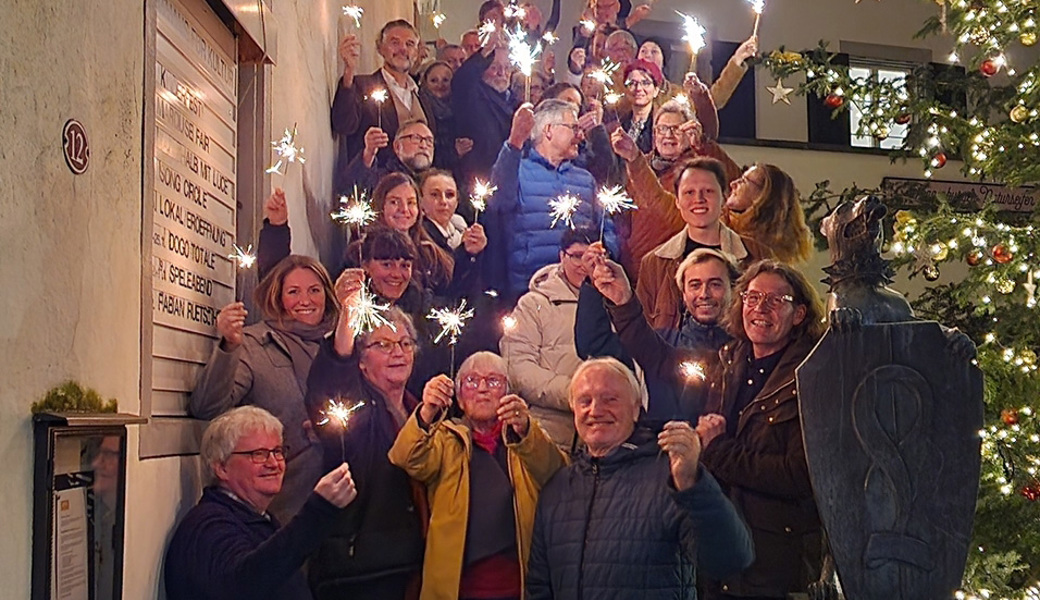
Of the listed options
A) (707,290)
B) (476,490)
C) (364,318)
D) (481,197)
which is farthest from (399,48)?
(476,490)

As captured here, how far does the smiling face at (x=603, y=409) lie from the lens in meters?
3.42

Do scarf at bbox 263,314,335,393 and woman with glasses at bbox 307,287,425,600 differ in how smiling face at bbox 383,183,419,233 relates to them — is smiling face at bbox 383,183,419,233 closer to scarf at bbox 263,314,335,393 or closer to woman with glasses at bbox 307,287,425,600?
woman with glasses at bbox 307,287,425,600

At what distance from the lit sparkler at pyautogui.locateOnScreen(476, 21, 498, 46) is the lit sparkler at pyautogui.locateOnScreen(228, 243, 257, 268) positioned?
1.90 meters

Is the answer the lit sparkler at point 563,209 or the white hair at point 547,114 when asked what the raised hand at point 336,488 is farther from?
the white hair at point 547,114

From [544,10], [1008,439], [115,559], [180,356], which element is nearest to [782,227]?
[1008,439]

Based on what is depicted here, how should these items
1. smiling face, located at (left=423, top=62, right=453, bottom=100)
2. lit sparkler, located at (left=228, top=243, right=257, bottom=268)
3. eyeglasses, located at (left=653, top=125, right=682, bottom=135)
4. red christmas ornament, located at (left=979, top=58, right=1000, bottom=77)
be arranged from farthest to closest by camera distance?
smiling face, located at (left=423, top=62, right=453, bottom=100)
eyeglasses, located at (left=653, top=125, right=682, bottom=135)
red christmas ornament, located at (left=979, top=58, right=1000, bottom=77)
lit sparkler, located at (left=228, top=243, right=257, bottom=268)

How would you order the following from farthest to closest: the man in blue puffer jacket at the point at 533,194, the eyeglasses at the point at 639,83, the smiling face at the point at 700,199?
the eyeglasses at the point at 639,83 < the man in blue puffer jacket at the point at 533,194 < the smiling face at the point at 700,199

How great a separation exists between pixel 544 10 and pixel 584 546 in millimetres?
6031

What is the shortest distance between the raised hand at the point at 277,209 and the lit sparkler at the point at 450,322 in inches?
26.0

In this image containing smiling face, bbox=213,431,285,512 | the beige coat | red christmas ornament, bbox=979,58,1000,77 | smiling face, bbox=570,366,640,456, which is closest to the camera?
smiling face, bbox=213,431,285,512

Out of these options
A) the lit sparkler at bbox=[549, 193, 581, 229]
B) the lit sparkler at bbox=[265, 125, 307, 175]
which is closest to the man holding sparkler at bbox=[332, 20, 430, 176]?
the lit sparkler at bbox=[265, 125, 307, 175]

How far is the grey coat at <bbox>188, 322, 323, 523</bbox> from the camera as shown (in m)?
3.63

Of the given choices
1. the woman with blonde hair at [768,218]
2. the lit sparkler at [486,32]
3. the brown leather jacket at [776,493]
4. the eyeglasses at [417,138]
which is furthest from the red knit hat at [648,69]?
the brown leather jacket at [776,493]

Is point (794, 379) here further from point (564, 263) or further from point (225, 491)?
point (225, 491)
